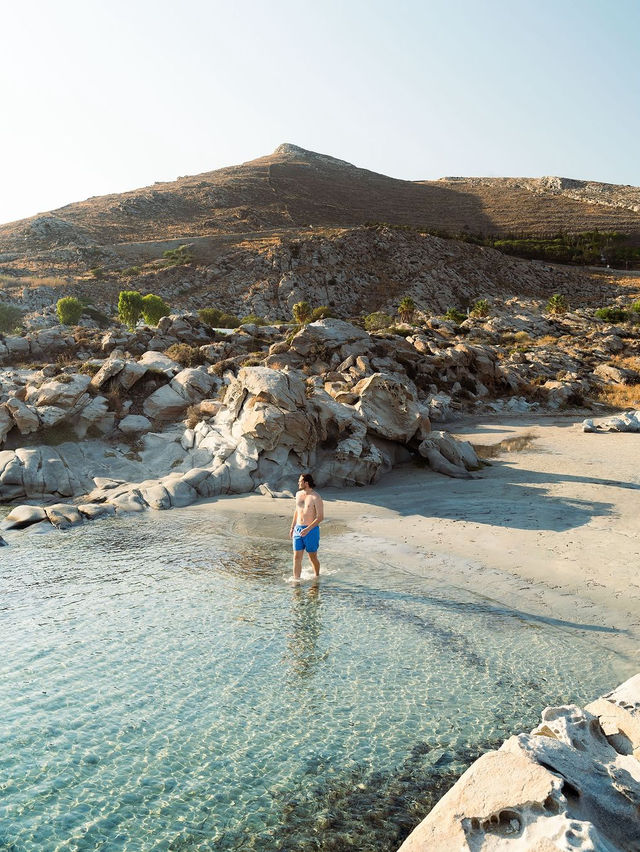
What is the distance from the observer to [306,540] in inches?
472

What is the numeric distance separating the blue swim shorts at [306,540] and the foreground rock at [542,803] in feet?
22.8

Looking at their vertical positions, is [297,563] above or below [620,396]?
above

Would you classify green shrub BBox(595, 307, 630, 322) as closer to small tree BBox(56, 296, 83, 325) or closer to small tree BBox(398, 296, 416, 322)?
small tree BBox(398, 296, 416, 322)

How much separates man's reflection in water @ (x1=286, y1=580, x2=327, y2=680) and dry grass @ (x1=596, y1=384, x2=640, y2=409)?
30274 mm

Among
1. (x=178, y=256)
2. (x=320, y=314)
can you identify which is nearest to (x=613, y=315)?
(x=320, y=314)

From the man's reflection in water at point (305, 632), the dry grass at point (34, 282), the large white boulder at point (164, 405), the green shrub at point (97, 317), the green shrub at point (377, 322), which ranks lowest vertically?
the man's reflection in water at point (305, 632)

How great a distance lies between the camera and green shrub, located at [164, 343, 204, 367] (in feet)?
96.2

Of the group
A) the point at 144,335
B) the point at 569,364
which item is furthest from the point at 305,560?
the point at 569,364

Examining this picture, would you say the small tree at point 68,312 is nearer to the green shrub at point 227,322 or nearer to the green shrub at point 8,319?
the green shrub at point 8,319

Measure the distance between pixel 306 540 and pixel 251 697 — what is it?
4382 mm

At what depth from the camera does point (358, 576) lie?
12086 millimetres

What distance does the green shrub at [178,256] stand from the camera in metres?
73.2

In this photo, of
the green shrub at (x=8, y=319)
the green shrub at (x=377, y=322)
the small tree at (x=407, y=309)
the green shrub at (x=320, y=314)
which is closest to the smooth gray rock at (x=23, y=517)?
the green shrub at (x=8, y=319)

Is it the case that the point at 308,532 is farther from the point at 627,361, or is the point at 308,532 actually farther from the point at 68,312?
the point at 68,312
